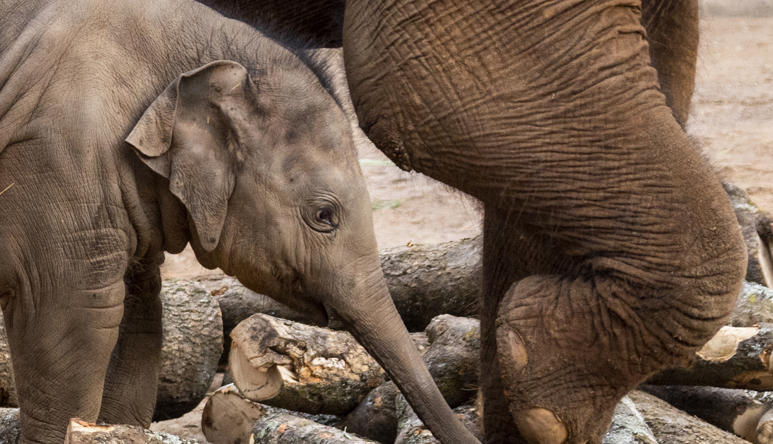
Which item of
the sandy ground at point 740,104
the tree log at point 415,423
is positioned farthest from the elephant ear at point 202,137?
the sandy ground at point 740,104

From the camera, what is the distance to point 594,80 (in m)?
2.36

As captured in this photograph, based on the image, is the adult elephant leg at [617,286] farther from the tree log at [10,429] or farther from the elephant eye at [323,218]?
the tree log at [10,429]

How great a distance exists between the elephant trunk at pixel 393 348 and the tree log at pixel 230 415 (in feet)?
2.17

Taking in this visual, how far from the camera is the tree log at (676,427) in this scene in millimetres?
3184

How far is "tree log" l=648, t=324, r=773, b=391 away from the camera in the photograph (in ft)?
10.9

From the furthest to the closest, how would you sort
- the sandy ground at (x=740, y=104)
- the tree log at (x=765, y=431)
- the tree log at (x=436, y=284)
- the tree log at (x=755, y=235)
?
the sandy ground at (x=740, y=104) → the tree log at (x=755, y=235) → the tree log at (x=436, y=284) → the tree log at (x=765, y=431)

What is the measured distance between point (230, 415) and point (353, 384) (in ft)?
1.12

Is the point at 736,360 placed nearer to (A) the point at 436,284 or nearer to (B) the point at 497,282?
(B) the point at 497,282

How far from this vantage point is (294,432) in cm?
306

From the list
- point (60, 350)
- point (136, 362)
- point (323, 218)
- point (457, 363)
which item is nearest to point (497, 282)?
point (457, 363)

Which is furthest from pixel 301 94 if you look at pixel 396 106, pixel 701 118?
pixel 701 118

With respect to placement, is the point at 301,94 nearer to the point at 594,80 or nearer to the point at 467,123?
the point at 467,123

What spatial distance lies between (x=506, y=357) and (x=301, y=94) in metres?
0.74

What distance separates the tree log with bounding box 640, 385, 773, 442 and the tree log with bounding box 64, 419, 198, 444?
179 cm
